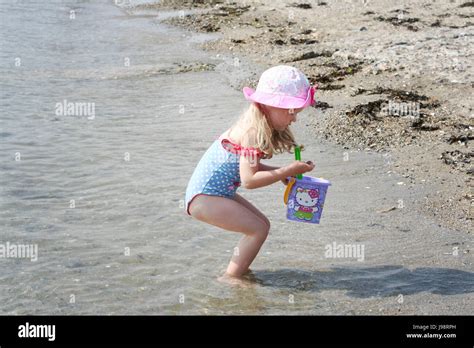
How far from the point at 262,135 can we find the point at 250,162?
0.54 ft

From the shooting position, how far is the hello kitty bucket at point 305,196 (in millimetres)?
4613

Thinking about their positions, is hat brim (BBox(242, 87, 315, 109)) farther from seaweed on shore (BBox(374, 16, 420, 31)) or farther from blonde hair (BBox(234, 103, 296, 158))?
seaweed on shore (BBox(374, 16, 420, 31))

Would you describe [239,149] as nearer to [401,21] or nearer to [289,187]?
[289,187]

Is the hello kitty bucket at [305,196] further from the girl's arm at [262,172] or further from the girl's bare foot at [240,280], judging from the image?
the girl's bare foot at [240,280]

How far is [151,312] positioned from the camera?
439 cm

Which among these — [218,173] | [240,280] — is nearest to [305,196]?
[218,173]

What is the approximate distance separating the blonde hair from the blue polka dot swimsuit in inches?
5.4

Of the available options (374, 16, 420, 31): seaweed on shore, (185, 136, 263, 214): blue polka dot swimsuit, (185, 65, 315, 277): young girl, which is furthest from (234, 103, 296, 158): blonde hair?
(374, 16, 420, 31): seaweed on shore

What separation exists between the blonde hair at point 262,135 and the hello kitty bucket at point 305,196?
217mm

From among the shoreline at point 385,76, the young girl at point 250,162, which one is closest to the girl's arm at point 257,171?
the young girl at point 250,162

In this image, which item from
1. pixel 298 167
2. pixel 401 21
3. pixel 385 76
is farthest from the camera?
pixel 401 21

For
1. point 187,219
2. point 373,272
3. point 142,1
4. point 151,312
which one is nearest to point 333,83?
point 187,219

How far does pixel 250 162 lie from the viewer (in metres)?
4.45

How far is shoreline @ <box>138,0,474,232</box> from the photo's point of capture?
652cm
